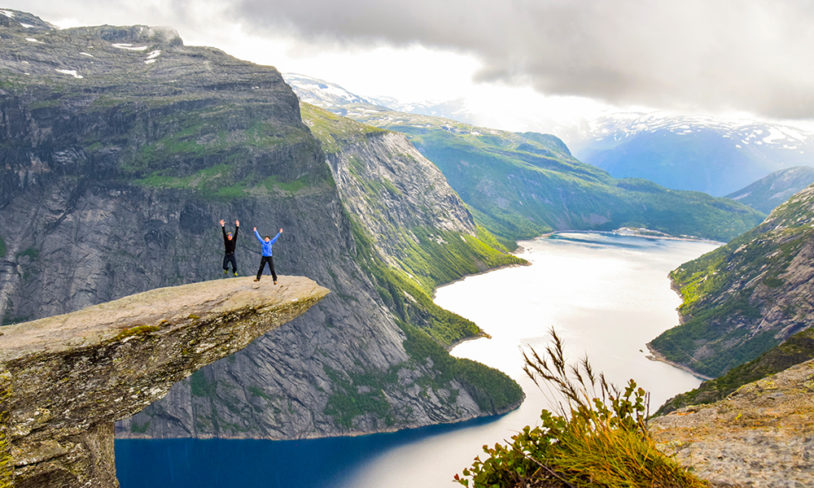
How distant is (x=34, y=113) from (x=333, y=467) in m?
168

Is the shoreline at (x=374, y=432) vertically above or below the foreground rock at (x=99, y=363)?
below

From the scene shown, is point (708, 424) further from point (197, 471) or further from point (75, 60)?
point (75, 60)

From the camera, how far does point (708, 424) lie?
42.5 ft

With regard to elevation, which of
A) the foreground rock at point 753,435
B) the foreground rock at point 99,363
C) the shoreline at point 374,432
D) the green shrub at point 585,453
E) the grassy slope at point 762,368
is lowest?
the shoreline at point 374,432

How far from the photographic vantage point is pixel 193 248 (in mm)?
162875

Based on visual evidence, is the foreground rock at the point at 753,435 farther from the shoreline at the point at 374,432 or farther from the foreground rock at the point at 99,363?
the shoreline at the point at 374,432

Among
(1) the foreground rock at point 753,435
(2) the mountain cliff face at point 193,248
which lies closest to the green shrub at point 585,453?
(1) the foreground rock at point 753,435

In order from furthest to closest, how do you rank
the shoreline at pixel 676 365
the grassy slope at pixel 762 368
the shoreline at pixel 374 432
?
the shoreline at pixel 676 365
the shoreline at pixel 374 432
the grassy slope at pixel 762 368

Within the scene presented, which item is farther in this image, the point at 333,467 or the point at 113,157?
the point at 113,157

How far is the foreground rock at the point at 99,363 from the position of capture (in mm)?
17188

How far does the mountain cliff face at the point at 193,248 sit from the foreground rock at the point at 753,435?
155 metres

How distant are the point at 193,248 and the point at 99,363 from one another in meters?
158

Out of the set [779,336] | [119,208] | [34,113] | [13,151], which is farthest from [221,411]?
[779,336]

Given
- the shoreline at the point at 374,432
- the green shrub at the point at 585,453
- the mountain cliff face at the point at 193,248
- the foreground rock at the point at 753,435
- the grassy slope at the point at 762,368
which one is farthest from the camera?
Result: the mountain cliff face at the point at 193,248
